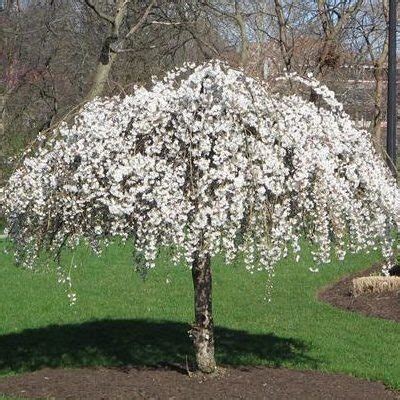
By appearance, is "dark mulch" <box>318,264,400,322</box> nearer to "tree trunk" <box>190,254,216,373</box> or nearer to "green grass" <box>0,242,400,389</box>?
"green grass" <box>0,242,400,389</box>

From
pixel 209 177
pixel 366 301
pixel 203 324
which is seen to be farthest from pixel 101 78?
pixel 209 177

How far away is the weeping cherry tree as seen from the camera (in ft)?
18.1

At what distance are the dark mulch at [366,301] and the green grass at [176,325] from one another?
0.23 meters

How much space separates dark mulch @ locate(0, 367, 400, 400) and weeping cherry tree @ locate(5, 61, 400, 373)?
1.04m

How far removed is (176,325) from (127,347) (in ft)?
3.91

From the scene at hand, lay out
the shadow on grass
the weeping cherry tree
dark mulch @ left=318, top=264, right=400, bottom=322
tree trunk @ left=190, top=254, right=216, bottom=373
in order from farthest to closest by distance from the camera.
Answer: dark mulch @ left=318, top=264, right=400, bottom=322
the shadow on grass
tree trunk @ left=190, top=254, right=216, bottom=373
the weeping cherry tree

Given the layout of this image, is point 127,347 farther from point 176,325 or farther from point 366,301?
point 366,301

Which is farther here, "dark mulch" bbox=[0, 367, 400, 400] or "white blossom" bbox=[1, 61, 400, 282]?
"dark mulch" bbox=[0, 367, 400, 400]

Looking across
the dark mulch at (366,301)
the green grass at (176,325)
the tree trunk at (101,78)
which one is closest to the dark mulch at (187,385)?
the green grass at (176,325)

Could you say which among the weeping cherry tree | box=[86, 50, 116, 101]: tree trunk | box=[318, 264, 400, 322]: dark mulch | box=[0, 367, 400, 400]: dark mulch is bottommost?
box=[0, 367, 400, 400]: dark mulch

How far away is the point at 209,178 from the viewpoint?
18.0 feet

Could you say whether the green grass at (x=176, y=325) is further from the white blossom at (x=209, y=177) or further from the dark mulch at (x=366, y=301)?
the white blossom at (x=209, y=177)

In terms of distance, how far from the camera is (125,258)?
15188 mm

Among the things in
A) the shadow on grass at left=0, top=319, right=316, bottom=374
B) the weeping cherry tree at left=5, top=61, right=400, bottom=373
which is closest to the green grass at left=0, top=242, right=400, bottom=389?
the shadow on grass at left=0, top=319, right=316, bottom=374
